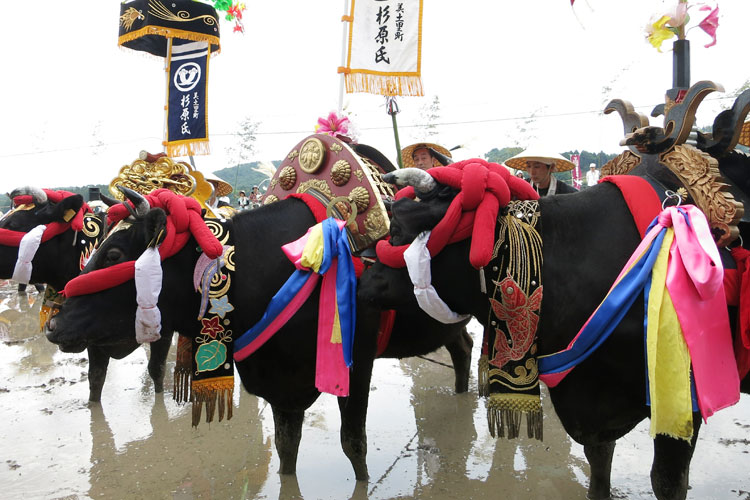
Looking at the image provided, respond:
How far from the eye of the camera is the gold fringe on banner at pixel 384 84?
441cm

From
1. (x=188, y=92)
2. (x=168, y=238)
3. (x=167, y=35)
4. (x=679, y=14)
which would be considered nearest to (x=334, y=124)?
(x=168, y=238)

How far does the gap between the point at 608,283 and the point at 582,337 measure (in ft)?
0.80

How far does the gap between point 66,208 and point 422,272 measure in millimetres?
3340

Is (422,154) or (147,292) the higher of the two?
(422,154)

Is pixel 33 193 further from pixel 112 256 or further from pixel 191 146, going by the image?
pixel 112 256

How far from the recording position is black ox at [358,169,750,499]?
6.91 ft

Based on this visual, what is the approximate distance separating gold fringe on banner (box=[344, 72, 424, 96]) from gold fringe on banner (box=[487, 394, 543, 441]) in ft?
9.69

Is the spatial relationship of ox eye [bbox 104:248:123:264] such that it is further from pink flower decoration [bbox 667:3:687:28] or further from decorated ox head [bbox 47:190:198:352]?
pink flower decoration [bbox 667:3:687:28]

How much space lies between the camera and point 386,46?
14.6 ft

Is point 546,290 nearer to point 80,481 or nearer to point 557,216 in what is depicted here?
point 557,216

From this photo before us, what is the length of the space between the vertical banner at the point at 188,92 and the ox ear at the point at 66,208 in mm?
1566

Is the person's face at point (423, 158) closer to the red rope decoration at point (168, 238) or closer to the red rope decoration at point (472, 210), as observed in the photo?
the red rope decoration at point (168, 238)

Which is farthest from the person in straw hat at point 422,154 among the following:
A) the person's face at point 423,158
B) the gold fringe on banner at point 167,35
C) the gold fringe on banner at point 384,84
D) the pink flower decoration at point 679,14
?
the pink flower decoration at point 679,14

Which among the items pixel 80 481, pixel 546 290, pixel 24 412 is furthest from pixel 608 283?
pixel 24 412
